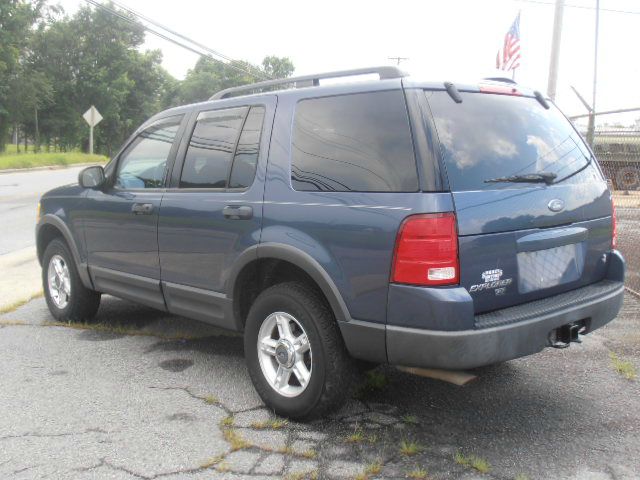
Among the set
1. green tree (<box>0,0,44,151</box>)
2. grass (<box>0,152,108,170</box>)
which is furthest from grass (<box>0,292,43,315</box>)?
green tree (<box>0,0,44,151</box>)

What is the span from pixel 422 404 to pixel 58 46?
65.7m

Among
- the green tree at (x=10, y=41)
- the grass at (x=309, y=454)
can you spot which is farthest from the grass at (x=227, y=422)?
the green tree at (x=10, y=41)

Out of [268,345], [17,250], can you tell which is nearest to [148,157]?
[268,345]

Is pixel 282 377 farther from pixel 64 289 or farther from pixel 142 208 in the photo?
pixel 64 289

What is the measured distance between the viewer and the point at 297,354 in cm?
356

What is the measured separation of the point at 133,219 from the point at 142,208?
0.18 m

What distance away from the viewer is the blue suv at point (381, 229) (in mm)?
3014

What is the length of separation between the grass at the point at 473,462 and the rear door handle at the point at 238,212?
173cm

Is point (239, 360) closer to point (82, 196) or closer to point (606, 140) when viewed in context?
point (82, 196)

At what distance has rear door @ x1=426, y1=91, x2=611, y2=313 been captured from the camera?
10.1 feet

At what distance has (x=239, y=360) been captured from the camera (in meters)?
4.70

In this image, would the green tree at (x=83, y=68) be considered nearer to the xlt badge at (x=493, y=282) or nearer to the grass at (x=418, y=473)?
the xlt badge at (x=493, y=282)

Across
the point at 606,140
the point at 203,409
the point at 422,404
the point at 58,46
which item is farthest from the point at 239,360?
the point at 58,46

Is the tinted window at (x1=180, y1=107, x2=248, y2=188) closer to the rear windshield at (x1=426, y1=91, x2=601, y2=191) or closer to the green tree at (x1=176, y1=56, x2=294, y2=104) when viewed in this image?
the rear windshield at (x1=426, y1=91, x2=601, y2=191)
